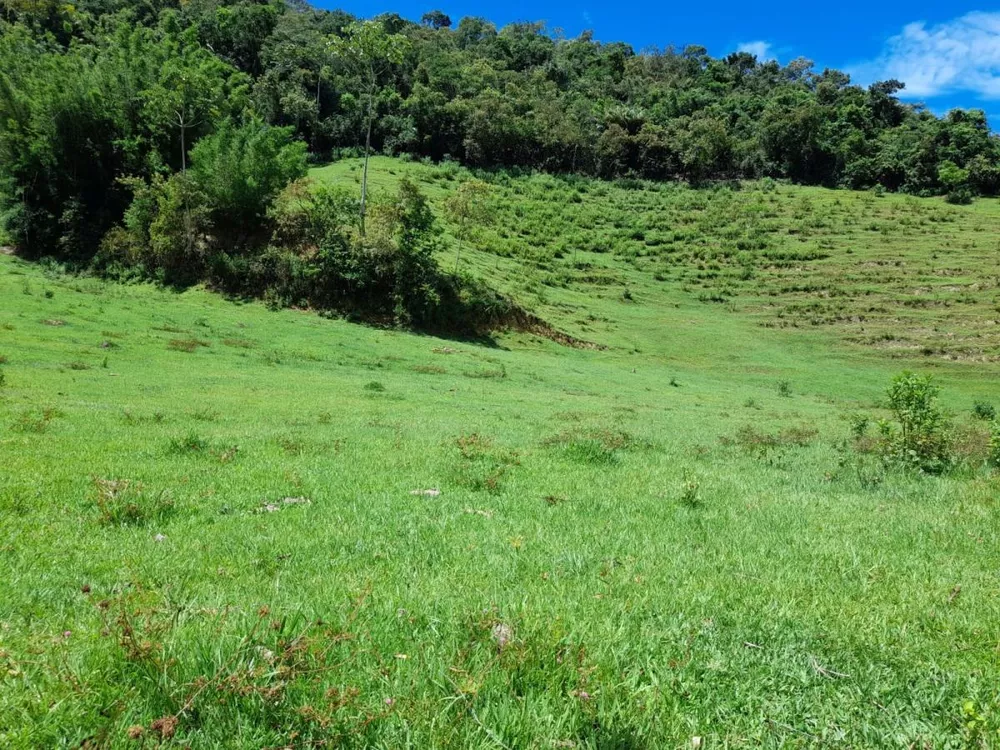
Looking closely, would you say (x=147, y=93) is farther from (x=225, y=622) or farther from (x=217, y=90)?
(x=225, y=622)

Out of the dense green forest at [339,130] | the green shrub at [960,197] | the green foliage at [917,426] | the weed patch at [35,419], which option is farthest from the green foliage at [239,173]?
the green shrub at [960,197]

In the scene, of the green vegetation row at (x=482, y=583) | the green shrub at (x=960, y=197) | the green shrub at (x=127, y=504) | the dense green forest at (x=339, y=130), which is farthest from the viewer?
the green shrub at (x=960, y=197)

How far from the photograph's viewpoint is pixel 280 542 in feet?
17.8

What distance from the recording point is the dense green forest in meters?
42.1

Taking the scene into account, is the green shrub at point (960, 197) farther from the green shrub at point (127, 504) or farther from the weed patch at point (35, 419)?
the green shrub at point (127, 504)

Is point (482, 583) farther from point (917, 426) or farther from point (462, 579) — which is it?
point (917, 426)

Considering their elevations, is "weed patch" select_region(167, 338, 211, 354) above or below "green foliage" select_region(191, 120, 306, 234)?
below

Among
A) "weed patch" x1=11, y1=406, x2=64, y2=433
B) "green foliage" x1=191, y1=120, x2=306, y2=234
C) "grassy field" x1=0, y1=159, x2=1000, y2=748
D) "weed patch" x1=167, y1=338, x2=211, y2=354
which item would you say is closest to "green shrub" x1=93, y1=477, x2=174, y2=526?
"grassy field" x1=0, y1=159, x2=1000, y2=748

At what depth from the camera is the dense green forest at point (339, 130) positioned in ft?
138

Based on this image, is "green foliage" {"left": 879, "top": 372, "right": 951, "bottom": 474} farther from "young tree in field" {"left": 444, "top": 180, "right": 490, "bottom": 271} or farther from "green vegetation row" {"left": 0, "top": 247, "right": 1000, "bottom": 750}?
"young tree in field" {"left": 444, "top": 180, "right": 490, "bottom": 271}

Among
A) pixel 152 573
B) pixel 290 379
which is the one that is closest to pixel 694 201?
pixel 290 379

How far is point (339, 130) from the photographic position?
96.8 m

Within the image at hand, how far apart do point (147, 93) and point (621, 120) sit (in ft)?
305

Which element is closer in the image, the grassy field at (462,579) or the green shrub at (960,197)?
the grassy field at (462,579)
